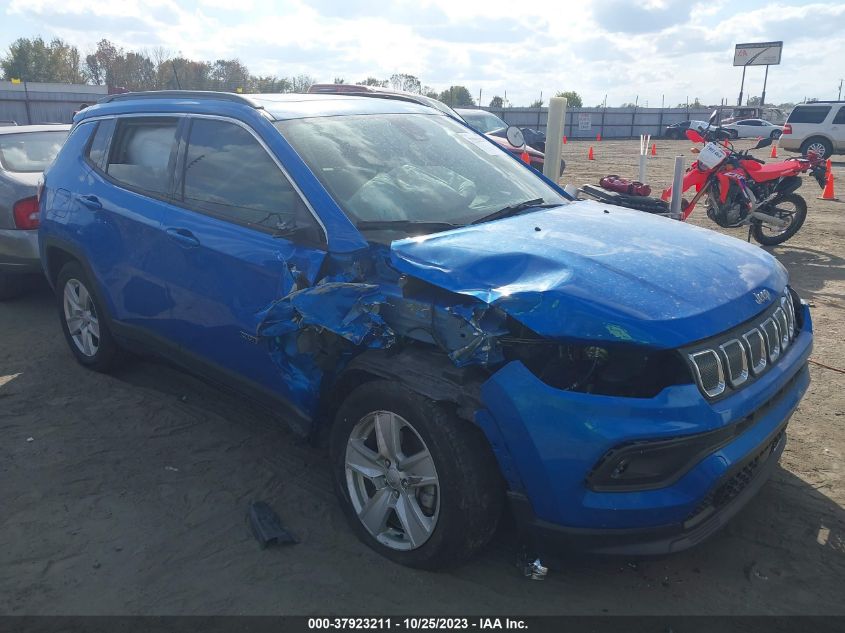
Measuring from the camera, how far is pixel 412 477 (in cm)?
293

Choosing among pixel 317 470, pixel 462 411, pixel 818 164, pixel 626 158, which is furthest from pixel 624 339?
pixel 626 158

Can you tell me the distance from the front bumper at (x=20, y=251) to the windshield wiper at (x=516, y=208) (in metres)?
4.79

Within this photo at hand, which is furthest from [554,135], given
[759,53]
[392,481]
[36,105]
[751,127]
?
[759,53]

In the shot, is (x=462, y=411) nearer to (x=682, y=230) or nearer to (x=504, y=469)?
(x=504, y=469)

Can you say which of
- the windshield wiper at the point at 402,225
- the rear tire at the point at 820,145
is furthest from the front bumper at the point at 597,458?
the rear tire at the point at 820,145

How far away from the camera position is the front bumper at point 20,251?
645cm

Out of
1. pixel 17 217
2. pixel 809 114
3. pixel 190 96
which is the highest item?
pixel 809 114

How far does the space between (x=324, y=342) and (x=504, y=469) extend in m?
1.05

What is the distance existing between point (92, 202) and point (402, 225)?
248 centimetres

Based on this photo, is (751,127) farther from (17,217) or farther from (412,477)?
(412,477)

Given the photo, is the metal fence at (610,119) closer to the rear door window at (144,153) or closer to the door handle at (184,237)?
the rear door window at (144,153)

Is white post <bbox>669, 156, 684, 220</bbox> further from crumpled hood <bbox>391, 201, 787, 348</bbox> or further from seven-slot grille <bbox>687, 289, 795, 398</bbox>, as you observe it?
seven-slot grille <bbox>687, 289, 795, 398</bbox>

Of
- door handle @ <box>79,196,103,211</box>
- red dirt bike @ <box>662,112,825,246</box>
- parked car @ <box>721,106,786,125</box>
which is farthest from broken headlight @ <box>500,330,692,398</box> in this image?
parked car @ <box>721,106,786,125</box>

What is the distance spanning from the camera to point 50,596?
289 centimetres
